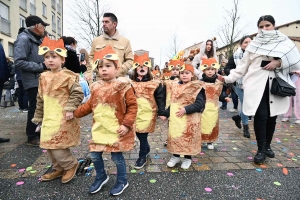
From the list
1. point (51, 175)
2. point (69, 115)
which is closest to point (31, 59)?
point (69, 115)

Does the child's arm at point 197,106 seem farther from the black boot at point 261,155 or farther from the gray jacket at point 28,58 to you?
the gray jacket at point 28,58

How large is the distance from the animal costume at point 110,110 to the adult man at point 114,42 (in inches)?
53.6

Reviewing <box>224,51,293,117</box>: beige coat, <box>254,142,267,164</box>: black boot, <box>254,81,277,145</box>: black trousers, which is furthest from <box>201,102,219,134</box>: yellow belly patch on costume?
<box>254,142,267,164</box>: black boot

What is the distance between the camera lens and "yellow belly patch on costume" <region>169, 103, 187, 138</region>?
3.09 m

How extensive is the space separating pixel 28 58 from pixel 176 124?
8.85 feet

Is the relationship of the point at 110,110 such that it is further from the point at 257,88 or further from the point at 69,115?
the point at 257,88

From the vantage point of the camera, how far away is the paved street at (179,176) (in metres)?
2.42

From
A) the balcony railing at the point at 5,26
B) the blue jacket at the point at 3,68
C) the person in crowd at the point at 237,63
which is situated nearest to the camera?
the blue jacket at the point at 3,68

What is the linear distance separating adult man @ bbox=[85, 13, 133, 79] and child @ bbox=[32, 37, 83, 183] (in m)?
1.20

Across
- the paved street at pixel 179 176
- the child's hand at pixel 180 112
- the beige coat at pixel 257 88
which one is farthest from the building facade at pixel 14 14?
the beige coat at pixel 257 88

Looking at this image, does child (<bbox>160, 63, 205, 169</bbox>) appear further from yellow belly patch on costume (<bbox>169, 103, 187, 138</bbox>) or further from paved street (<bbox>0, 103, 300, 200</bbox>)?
paved street (<bbox>0, 103, 300, 200</bbox>)

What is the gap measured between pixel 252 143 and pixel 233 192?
2183mm

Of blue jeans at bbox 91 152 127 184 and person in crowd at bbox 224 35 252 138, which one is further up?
person in crowd at bbox 224 35 252 138

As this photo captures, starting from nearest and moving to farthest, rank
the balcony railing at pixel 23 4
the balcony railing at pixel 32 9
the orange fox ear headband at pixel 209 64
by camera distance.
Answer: the orange fox ear headband at pixel 209 64, the balcony railing at pixel 23 4, the balcony railing at pixel 32 9
